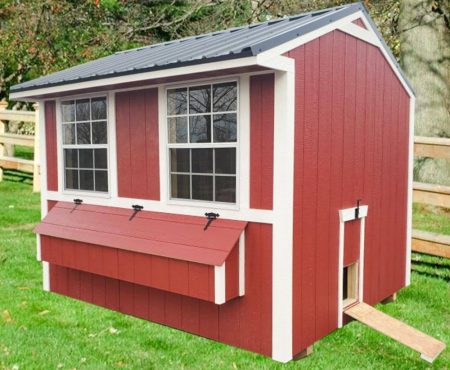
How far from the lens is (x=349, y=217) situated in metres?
5.82

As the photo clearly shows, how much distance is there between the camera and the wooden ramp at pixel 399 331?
16.6ft

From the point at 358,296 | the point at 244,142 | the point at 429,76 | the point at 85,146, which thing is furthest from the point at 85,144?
the point at 429,76

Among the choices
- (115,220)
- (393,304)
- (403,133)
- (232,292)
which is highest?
(403,133)

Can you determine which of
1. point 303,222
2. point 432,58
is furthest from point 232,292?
point 432,58

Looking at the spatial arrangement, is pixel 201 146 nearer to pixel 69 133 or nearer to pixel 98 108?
pixel 98 108

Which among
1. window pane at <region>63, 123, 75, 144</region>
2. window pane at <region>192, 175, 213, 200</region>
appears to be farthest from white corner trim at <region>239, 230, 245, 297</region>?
window pane at <region>63, 123, 75, 144</region>

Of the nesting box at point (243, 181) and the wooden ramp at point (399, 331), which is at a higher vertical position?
the nesting box at point (243, 181)

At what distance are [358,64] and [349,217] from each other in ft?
5.56

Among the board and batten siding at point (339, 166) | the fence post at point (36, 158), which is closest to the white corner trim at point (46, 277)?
the board and batten siding at point (339, 166)

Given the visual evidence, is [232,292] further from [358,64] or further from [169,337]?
[358,64]

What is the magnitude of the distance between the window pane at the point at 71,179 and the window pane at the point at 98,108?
87 centimetres

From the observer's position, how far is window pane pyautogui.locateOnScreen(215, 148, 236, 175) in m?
5.31

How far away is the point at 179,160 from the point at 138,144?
0.67 m

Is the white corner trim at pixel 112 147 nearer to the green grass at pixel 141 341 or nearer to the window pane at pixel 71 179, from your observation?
the window pane at pixel 71 179
